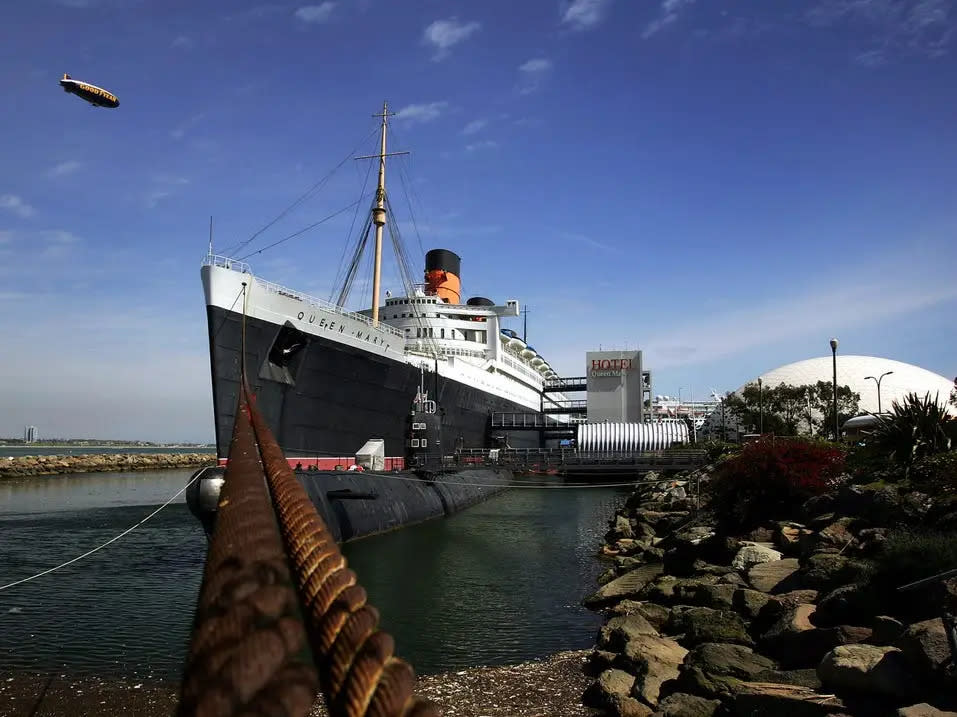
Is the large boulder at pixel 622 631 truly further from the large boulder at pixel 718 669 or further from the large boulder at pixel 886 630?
the large boulder at pixel 886 630

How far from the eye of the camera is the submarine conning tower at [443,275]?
2119 inches

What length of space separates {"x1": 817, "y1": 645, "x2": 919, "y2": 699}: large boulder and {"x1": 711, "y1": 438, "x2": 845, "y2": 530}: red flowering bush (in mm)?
9405

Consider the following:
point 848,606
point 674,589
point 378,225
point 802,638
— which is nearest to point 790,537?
point 674,589

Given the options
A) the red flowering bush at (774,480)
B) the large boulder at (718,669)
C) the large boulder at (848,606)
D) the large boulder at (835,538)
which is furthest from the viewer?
the red flowering bush at (774,480)

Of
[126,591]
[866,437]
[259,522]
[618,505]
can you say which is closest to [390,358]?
[618,505]

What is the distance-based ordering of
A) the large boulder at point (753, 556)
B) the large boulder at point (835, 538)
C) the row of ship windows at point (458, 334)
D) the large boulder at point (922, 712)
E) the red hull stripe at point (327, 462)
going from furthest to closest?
the row of ship windows at point (458, 334) < the red hull stripe at point (327, 462) < the large boulder at point (753, 556) < the large boulder at point (835, 538) < the large boulder at point (922, 712)

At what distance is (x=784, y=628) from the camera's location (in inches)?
367

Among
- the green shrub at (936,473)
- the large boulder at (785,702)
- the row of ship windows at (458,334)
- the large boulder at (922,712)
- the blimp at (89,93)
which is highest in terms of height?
the blimp at (89,93)

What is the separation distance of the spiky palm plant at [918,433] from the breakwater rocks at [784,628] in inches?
101

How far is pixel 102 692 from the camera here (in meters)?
9.90

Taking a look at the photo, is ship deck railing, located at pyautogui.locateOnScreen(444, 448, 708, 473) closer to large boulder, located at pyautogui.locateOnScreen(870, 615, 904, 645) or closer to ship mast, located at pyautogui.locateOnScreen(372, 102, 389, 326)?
ship mast, located at pyautogui.locateOnScreen(372, 102, 389, 326)

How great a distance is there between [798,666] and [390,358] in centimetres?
2396

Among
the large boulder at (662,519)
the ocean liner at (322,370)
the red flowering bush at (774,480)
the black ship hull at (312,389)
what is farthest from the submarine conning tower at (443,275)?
the red flowering bush at (774,480)

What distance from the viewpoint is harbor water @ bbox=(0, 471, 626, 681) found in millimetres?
11680
